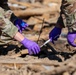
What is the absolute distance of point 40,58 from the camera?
539cm

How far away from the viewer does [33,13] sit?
26.3 feet

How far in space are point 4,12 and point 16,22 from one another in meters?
0.40

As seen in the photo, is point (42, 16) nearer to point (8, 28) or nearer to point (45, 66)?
point (8, 28)

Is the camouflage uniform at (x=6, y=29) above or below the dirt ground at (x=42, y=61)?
above

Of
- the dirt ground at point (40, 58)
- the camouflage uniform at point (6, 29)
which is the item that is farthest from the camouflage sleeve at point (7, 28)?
the dirt ground at point (40, 58)

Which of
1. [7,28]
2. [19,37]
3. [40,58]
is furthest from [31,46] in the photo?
[7,28]

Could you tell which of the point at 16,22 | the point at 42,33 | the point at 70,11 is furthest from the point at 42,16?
the point at 70,11

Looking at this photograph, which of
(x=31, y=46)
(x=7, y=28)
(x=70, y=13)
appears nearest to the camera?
(x=70, y=13)

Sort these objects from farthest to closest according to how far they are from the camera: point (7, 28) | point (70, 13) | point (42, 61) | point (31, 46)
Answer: point (7, 28)
point (31, 46)
point (70, 13)
point (42, 61)

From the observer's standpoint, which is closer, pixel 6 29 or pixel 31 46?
pixel 31 46

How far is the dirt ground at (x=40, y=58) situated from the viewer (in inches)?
175

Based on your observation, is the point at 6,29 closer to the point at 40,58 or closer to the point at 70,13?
the point at 40,58

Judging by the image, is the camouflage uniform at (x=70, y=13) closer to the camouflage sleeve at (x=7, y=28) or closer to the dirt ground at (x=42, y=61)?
the dirt ground at (x=42, y=61)

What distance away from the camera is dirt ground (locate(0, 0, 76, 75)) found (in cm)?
443
